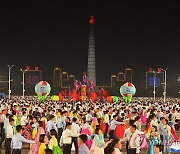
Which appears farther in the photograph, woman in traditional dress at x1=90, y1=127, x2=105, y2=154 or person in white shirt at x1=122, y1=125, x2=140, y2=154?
person in white shirt at x1=122, y1=125, x2=140, y2=154

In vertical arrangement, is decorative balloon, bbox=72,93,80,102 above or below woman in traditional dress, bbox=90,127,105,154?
above

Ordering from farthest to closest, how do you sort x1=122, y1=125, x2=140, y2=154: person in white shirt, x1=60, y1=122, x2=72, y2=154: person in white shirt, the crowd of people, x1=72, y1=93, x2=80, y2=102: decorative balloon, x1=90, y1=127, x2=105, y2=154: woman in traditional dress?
x1=72, y1=93, x2=80, y2=102: decorative balloon, x1=60, y1=122, x2=72, y2=154: person in white shirt, x1=122, y1=125, x2=140, y2=154: person in white shirt, x1=90, y1=127, x2=105, y2=154: woman in traditional dress, the crowd of people

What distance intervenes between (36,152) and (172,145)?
7.20 m

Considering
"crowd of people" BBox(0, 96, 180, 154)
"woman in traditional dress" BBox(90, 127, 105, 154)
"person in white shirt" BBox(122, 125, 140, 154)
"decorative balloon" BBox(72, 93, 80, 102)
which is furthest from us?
"decorative balloon" BBox(72, 93, 80, 102)

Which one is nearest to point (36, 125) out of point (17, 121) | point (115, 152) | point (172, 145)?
point (17, 121)

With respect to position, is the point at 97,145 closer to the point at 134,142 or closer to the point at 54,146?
the point at 54,146

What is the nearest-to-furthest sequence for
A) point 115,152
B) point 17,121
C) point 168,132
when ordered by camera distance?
point 115,152
point 168,132
point 17,121

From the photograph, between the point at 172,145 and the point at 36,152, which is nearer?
the point at 36,152

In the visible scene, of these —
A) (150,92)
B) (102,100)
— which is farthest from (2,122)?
(150,92)

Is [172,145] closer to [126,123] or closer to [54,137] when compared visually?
[126,123]

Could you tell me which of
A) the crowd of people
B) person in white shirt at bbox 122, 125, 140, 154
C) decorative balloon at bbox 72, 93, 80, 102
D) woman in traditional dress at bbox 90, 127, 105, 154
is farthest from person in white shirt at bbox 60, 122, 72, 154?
decorative balloon at bbox 72, 93, 80, 102

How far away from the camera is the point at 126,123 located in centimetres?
1855

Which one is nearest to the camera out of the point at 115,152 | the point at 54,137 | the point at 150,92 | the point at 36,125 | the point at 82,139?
the point at 115,152

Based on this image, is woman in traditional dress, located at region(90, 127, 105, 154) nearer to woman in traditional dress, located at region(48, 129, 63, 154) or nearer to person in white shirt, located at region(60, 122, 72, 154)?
woman in traditional dress, located at region(48, 129, 63, 154)
